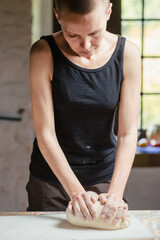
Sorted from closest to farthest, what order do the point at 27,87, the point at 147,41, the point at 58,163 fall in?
the point at 58,163 < the point at 27,87 < the point at 147,41

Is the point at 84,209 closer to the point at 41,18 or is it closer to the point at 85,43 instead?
the point at 85,43

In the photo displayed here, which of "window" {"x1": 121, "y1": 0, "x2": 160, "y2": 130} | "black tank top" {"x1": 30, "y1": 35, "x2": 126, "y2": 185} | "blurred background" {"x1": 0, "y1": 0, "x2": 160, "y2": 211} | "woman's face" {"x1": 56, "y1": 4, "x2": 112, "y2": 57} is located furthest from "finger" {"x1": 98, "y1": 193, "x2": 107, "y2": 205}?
"window" {"x1": 121, "y1": 0, "x2": 160, "y2": 130}

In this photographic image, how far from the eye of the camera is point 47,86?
4.39 feet

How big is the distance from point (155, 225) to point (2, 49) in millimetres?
1693

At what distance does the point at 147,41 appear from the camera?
10.1ft

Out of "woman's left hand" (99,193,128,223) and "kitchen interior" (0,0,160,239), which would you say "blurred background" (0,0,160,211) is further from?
"woman's left hand" (99,193,128,223)

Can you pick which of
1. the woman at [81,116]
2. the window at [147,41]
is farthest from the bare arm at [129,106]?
the window at [147,41]

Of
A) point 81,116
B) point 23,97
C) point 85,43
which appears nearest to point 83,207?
point 81,116

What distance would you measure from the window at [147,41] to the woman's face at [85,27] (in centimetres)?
189

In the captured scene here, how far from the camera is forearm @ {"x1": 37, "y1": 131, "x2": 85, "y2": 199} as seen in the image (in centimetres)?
126

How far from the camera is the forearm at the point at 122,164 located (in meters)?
1.28

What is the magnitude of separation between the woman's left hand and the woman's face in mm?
442

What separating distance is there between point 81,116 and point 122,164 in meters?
0.21

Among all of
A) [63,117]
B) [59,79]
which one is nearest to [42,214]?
[63,117]
